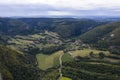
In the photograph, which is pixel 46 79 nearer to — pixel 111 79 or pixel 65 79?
pixel 65 79

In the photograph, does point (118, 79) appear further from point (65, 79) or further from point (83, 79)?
point (65, 79)

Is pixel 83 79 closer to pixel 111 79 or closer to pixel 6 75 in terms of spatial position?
pixel 111 79

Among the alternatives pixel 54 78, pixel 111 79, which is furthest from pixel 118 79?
pixel 54 78

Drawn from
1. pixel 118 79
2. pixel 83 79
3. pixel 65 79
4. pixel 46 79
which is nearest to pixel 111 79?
pixel 118 79

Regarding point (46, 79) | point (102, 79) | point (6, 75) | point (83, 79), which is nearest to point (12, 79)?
point (6, 75)

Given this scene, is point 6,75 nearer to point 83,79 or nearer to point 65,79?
point 65,79

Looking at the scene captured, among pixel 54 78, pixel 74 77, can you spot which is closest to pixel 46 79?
pixel 54 78
